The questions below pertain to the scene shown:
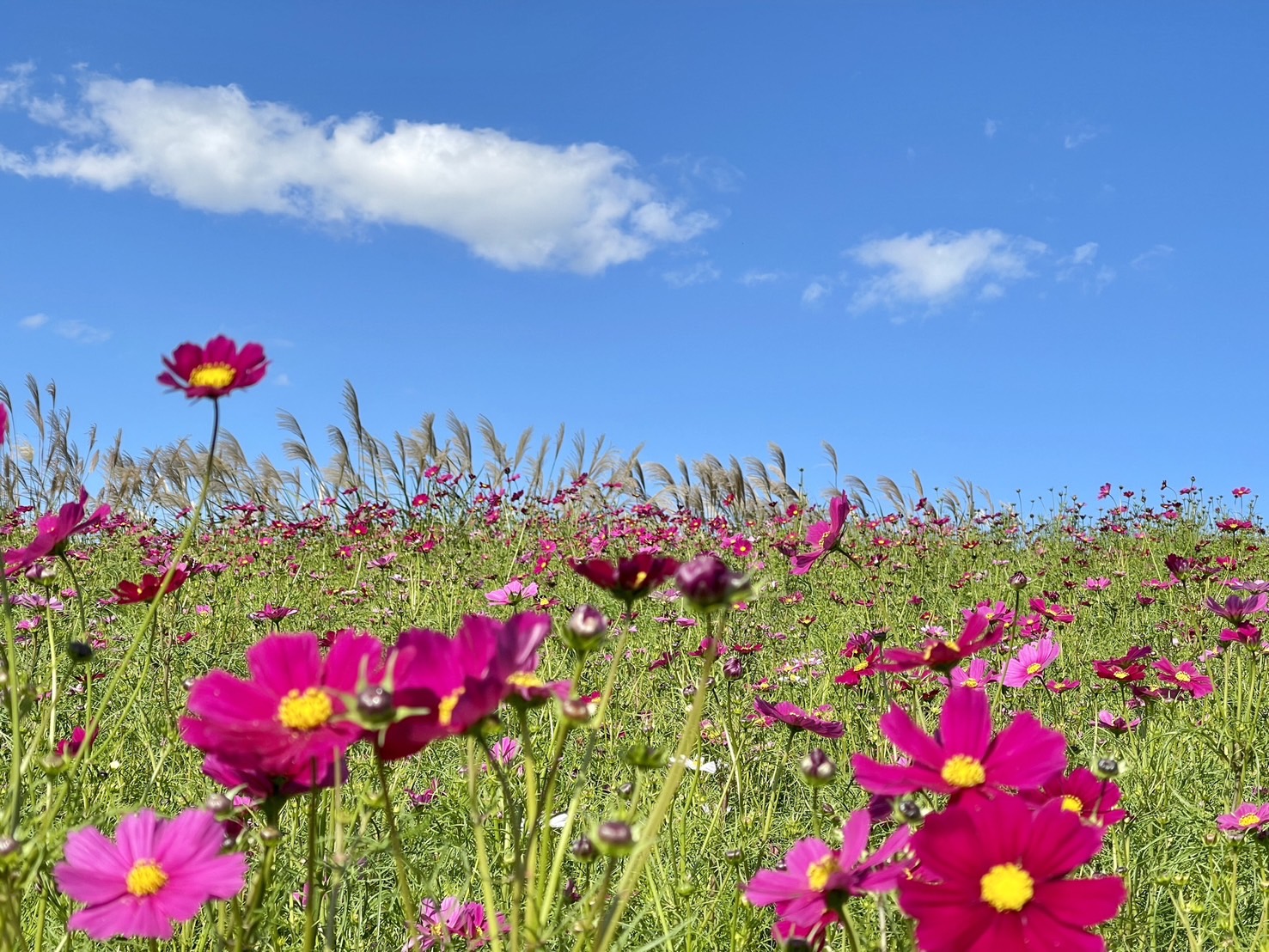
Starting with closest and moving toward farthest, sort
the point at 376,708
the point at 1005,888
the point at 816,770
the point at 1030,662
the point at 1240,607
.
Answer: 1. the point at 376,708
2. the point at 1005,888
3. the point at 816,770
4. the point at 1030,662
5. the point at 1240,607

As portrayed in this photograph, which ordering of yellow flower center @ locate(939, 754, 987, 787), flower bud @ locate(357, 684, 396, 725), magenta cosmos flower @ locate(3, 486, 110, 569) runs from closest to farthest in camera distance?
flower bud @ locate(357, 684, 396, 725)
yellow flower center @ locate(939, 754, 987, 787)
magenta cosmos flower @ locate(3, 486, 110, 569)

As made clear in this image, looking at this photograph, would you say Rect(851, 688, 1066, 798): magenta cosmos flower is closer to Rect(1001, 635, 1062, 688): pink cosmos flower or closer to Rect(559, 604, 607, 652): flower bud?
Rect(559, 604, 607, 652): flower bud

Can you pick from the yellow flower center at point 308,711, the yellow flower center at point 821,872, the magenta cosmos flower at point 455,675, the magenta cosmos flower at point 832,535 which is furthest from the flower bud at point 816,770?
the magenta cosmos flower at point 832,535

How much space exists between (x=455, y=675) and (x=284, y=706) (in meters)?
0.14

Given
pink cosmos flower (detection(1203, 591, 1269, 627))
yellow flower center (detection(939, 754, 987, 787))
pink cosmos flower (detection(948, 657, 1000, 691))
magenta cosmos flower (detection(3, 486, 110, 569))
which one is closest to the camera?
yellow flower center (detection(939, 754, 987, 787))

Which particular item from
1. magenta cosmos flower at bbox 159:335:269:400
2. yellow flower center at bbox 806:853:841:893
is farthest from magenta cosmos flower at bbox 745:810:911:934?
magenta cosmos flower at bbox 159:335:269:400

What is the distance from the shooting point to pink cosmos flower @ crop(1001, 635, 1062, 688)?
1.61m

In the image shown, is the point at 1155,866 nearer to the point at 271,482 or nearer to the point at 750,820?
the point at 750,820

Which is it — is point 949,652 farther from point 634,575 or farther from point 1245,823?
point 1245,823

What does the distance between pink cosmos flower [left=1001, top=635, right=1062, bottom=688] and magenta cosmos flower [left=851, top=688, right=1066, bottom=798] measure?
32.5 inches

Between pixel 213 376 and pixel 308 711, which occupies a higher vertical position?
pixel 213 376

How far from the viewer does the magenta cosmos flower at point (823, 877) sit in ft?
2.46

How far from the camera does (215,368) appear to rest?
1020mm

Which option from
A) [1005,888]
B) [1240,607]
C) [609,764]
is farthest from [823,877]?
[609,764]
